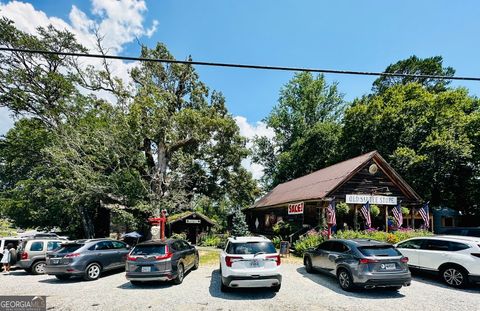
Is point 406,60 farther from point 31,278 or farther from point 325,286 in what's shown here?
point 31,278

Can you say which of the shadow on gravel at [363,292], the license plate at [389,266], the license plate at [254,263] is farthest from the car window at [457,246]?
the license plate at [254,263]

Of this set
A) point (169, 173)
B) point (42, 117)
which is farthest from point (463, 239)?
point (42, 117)

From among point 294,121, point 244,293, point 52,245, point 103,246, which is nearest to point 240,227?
point 103,246

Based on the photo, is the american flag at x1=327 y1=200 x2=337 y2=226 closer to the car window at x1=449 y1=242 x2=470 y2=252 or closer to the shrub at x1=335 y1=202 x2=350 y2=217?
the shrub at x1=335 y1=202 x2=350 y2=217

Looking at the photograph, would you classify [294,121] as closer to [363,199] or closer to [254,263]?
[363,199]

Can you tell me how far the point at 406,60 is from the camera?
149 feet

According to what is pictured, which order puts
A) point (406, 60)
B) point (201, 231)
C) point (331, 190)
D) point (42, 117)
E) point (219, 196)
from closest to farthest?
point (331, 190) < point (42, 117) < point (201, 231) < point (219, 196) < point (406, 60)

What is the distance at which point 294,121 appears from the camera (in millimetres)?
46656

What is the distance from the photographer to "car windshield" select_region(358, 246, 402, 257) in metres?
8.92

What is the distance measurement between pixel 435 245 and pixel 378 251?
3480 mm

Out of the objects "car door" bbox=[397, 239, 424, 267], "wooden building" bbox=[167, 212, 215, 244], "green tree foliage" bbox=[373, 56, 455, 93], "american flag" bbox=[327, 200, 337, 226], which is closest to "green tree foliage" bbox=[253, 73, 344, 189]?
"green tree foliage" bbox=[373, 56, 455, 93]

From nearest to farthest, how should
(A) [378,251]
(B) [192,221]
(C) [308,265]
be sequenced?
(A) [378,251] → (C) [308,265] → (B) [192,221]

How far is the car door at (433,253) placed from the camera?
10273 millimetres

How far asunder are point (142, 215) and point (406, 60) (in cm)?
4490
